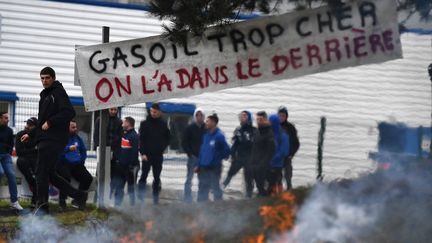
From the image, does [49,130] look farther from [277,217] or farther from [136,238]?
[277,217]

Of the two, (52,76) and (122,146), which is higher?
(52,76)

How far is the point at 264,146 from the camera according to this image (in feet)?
39.1

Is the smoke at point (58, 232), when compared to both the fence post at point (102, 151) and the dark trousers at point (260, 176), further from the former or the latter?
the dark trousers at point (260, 176)

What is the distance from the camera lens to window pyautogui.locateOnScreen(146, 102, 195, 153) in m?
12.8

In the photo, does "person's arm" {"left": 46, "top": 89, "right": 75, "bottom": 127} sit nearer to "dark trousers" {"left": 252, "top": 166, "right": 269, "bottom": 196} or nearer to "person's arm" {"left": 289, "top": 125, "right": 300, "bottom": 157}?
"dark trousers" {"left": 252, "top": 166, "right": 269, "bottom": 196}

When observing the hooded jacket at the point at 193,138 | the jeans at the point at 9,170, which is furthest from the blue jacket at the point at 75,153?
the hooded jacket at the point at 193,138

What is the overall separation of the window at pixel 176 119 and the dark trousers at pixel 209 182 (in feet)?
2.55

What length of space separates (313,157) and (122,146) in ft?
10.5

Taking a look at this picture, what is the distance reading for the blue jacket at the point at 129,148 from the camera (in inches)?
478

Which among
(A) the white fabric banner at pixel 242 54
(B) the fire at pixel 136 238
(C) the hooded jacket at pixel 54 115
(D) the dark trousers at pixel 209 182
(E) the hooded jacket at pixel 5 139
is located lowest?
(B) the fire at pixel 136 238

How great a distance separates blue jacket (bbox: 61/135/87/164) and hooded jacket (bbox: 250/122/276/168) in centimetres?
242

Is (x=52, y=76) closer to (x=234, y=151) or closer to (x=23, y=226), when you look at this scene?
(x=23, y=226)

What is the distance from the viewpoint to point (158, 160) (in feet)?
40.5

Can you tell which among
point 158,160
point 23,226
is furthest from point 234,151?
point 23,226
